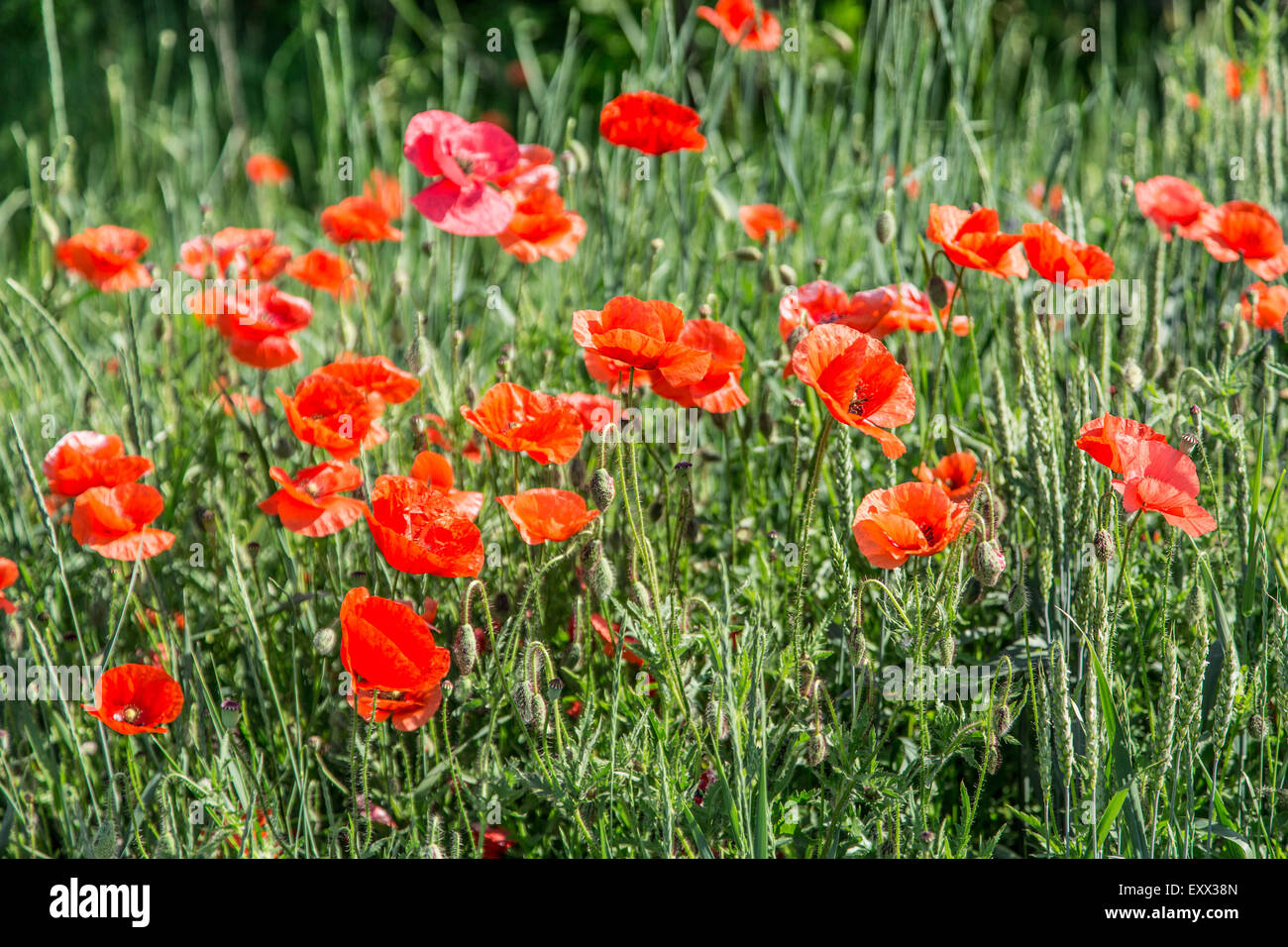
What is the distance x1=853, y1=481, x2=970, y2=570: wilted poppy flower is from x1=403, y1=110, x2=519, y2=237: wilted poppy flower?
0.80m

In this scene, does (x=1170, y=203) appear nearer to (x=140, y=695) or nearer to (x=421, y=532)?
(x=421, y=532)

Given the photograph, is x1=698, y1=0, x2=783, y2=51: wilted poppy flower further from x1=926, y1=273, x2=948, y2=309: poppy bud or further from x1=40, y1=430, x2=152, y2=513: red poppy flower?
x1=40, y1=430, x2=152, y2=513: red poppy flower

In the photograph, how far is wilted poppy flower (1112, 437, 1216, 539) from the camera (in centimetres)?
127

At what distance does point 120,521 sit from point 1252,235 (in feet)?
5.81

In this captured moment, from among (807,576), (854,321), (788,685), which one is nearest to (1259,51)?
(854,321)

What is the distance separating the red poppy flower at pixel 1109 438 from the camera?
1.28 metres

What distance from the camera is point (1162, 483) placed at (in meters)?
1.27

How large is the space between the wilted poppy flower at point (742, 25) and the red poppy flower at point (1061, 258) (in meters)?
0.97

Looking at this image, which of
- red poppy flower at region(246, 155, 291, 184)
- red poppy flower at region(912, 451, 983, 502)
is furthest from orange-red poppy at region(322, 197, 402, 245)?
red poppy flower at region(246, 155, 291, 184)

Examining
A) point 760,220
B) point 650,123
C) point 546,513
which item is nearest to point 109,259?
point 650,123

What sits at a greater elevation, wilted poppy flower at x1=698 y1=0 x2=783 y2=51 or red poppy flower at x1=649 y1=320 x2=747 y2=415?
wilted poppy flower at x1=698 y1=0 x2=783 y2=51

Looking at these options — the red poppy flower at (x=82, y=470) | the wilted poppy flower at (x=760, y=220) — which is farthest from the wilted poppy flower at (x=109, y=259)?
the wilted poppy flower at (x=760, y=220)

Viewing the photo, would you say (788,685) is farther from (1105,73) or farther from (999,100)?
(999,100)
